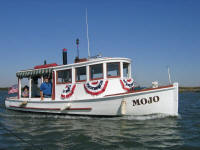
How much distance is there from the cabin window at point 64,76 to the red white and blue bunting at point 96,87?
1.26 meters

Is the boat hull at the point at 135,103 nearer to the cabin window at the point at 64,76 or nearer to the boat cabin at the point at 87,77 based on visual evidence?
the boat cabin at the point at 87,77

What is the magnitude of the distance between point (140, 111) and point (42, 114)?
5.68 m

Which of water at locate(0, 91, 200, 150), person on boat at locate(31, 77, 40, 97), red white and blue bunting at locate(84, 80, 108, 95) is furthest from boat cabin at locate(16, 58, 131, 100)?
person on boat at locate(31, 77, 40, 97)

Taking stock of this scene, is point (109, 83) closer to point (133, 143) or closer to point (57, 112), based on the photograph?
point (57, 112)

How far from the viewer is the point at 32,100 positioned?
39.2ft

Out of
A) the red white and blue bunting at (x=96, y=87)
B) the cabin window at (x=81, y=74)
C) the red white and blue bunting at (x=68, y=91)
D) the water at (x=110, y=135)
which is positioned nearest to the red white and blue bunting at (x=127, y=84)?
the red white and blue bunting at (x=96, y=87)

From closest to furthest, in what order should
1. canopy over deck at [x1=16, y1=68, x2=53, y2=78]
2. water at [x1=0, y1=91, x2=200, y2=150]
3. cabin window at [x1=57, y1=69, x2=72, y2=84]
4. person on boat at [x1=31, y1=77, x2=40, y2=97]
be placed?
water at [x1=0, y1=91, x2=200, y2=150], cabin window at [x1=57, y1=69, x2=72, y2=84], canopy over deck at [x1=16, y1=68, x2=53, y2=78], person on boat at [x1=31, y1=77, x2=40, y2=97]

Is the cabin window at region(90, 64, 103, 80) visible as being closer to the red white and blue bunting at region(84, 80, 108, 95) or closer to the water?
the red white and blue bunting at region(84, 80, 108, 95)

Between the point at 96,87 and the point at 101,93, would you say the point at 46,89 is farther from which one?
the point at 101,93

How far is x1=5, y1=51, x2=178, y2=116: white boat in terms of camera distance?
859cm

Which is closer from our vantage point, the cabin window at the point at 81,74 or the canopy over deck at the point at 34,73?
the cabin window at the point at 81,74

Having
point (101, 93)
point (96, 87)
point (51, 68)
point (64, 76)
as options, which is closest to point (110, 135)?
point (101, 93)

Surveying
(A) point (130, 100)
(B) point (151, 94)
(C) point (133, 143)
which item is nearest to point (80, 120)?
(A) point (130, 100)

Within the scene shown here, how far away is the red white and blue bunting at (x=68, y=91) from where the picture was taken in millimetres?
10274
